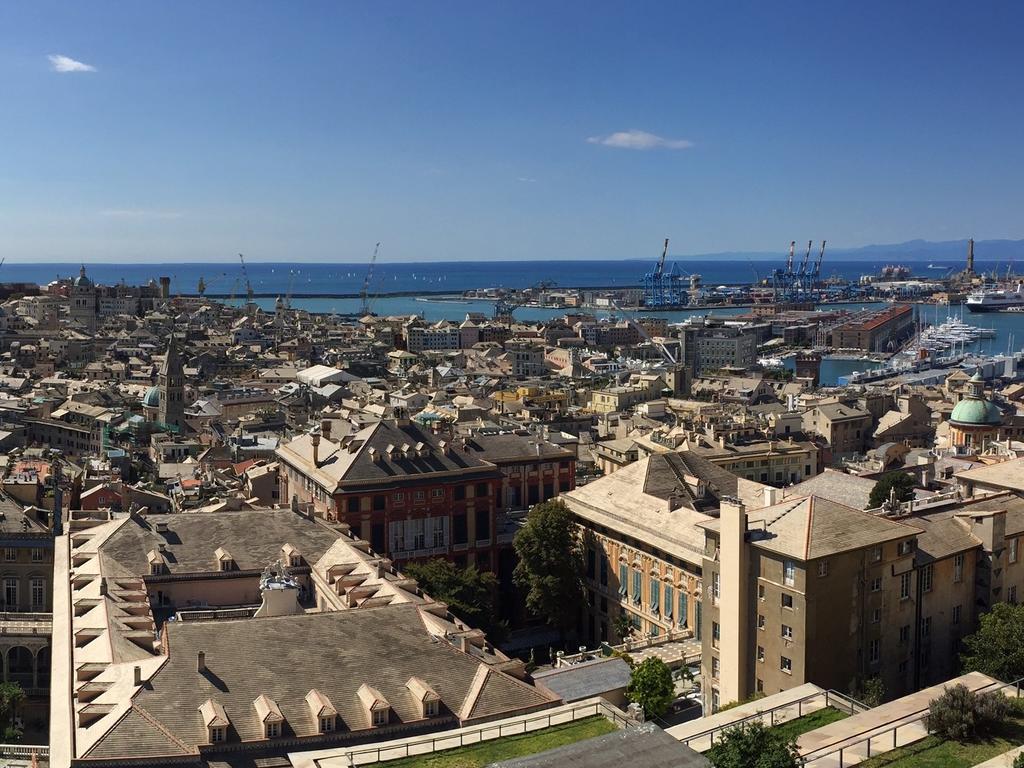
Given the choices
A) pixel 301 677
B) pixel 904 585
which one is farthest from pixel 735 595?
pixel 301 677

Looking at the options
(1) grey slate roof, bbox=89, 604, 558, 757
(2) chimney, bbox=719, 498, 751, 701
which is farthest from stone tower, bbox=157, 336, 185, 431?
(2) chimney, bbox=719, 498, 751, 701

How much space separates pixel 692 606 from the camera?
123 ft

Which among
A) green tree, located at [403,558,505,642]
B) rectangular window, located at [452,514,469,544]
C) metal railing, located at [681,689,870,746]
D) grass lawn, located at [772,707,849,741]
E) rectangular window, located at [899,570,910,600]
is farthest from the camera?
rectangular window, located at [452,514,469,544]

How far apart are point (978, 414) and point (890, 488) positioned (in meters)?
23.5

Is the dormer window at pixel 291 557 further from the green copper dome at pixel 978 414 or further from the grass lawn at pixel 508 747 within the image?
the green copper dome at pixel 978 414

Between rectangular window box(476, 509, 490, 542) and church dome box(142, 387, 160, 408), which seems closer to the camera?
Result: rectangular window box(476, 509, 490, 542)

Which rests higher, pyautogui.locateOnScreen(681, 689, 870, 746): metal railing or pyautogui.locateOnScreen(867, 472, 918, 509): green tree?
pyautogui.locateOnScreen(681, 689, 870, 746): metal railing

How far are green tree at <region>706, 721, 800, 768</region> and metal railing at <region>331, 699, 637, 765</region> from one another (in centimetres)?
205

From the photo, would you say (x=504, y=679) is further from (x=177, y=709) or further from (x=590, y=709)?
(x=177, y=709)

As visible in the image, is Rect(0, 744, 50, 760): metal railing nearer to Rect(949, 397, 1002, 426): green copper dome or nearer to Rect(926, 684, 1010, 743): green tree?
Rect(926, 684, 1010, 743): green tree

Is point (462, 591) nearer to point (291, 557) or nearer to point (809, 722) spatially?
point (291, 557)

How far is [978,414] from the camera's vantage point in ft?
214

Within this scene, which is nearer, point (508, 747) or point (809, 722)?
point (508, 747)

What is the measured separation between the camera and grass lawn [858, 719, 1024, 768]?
19.8 meters
